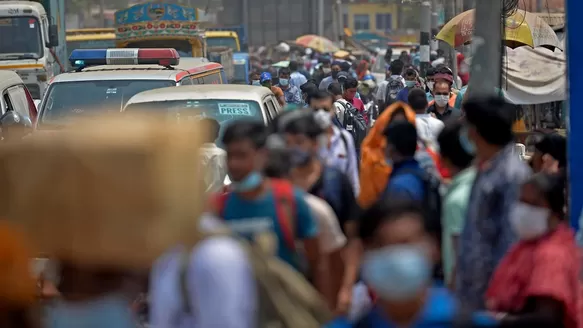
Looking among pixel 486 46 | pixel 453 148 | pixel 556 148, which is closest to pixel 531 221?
pixel 453 148

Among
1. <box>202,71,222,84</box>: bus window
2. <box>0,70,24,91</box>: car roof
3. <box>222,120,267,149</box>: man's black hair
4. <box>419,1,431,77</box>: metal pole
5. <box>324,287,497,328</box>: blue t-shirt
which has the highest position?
<box>222,120,267,149</box>: man's black hair

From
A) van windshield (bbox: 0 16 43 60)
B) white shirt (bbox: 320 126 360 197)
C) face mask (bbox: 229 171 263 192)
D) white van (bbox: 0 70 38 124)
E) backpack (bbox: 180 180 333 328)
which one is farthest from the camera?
van windshield (bbox: 0 16 43 60)

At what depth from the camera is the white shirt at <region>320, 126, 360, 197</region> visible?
20.5ft

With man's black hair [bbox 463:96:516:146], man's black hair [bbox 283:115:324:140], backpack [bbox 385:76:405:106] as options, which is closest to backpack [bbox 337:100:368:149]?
backpack [bbox 385:76:405:106]

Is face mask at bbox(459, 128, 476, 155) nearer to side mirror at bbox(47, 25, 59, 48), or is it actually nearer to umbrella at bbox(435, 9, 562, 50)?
umbrella at bbox(435, 9, 562, 50)

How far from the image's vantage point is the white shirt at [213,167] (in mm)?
7312

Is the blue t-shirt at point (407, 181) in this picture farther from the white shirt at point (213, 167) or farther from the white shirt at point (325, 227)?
the white shirt at point (213, 167)

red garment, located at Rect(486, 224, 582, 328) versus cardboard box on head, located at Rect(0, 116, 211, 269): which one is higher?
cardboard box on head, located at Rect(0, 116, 211, 269)

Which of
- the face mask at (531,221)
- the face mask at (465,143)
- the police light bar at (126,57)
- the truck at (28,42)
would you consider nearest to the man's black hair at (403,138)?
the face mask at (465,143)

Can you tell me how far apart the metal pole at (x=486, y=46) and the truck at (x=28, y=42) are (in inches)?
617

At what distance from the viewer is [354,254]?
5.11 meters

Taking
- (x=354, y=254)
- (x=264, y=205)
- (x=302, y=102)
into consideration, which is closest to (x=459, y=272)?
(x=354, y=254)

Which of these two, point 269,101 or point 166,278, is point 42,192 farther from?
point 269,101

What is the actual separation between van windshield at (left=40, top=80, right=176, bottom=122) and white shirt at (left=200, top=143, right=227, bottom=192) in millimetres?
3968
